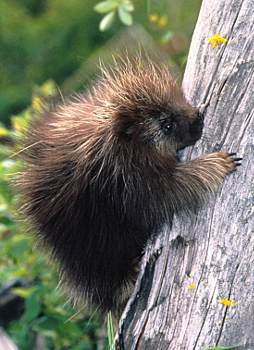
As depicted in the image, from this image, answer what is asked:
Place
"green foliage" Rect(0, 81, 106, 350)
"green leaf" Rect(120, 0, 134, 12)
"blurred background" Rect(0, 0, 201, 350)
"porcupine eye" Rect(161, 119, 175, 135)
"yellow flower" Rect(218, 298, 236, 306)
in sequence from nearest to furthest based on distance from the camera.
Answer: "yellow flower" Rect(218, 298, 236, 306) < "porcupine eye" Rect(161, 119, 175, 135) < "green foliage" Rect(0, 81, 106, 350) < "blurred background" Rect(0, 0, 201, 350) < "green leaf" Rect(120, 0, 134, 12)

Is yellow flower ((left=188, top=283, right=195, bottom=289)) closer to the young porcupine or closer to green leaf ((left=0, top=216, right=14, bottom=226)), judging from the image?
the young porcupine

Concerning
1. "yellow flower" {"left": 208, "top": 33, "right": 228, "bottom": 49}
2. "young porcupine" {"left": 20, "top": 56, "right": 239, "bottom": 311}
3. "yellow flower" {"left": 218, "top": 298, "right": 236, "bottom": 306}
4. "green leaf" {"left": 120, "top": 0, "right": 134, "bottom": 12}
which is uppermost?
"green leaf" {"left": 120, "top": 0, "right": 134, "bottom": 12}

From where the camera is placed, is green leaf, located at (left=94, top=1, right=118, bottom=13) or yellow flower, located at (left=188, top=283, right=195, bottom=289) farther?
green leaf, located at (left=94, top=1, right=118, bottom=13)

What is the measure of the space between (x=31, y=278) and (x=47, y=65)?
2.77 m

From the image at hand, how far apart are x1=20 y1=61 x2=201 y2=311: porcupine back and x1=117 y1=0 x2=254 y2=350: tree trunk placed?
0.46 ft

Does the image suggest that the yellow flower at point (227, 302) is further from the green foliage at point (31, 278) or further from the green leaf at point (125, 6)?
the green leaf at point (125, 6)

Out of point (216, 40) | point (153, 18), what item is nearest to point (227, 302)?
point (216, 40)

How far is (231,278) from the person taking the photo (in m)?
1.71

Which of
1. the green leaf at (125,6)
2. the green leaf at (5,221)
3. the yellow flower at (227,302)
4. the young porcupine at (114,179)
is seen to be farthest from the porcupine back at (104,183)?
the green leaf at (125,6)

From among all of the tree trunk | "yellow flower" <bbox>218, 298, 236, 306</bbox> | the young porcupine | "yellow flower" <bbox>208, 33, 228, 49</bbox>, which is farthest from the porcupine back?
"yellow flower" <bbox>218, 298, 236, 306</bbox>

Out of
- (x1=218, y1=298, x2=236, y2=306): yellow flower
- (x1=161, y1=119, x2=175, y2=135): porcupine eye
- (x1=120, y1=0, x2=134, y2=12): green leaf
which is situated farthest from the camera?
(x1=120, y1=0, x2=134, y2=12): green leaf

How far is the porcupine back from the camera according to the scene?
6.38 ft

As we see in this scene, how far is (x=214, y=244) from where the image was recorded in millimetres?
1743

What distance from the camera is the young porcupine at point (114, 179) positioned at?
76.3 inches
